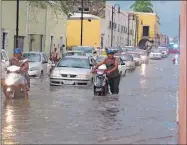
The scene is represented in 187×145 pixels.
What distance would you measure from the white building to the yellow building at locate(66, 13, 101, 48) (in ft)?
10.2

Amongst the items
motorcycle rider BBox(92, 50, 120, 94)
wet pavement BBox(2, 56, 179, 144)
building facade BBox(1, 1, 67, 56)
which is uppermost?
building facade BBox(1, 1, 67, 56)

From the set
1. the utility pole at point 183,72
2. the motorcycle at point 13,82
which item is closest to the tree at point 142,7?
the motorcycle at point 13,82

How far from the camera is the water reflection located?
10.3 m

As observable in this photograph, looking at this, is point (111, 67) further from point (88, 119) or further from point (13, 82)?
point (88, 119)

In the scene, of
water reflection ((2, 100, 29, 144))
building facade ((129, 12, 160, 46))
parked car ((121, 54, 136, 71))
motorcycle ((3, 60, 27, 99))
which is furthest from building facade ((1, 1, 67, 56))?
building facade ((129, 12, 160, 46))

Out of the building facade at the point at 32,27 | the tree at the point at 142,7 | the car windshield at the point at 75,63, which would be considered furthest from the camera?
the tree at the point at 142,7

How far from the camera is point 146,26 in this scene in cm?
11638

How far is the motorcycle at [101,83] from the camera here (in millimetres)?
18766

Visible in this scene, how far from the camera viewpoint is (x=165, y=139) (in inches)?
404

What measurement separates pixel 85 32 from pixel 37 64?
42674 mm

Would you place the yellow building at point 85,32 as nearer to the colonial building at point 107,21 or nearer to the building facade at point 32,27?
Result: the colonial building at point 107,21

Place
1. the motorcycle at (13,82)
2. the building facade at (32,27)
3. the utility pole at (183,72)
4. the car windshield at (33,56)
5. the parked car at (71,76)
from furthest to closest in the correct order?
1. the building facade at (32,27)
2. the car windshield at (33,56)
3. the parked car at (71,76)
4. the motorcycle at (13,82)
5. the utility pole at (183,72)

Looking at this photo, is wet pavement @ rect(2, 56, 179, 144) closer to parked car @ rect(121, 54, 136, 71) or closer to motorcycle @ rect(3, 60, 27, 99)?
motorcycle @ rect(3, 60, 27, 99)

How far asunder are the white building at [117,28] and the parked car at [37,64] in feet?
148
